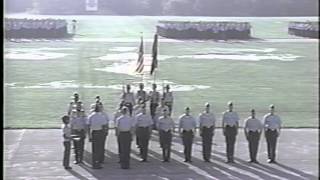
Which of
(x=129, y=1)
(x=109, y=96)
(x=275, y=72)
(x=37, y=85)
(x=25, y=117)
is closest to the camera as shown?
(x=25, y=117)

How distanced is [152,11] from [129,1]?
3.30 feet

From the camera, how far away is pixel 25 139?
11516 mm

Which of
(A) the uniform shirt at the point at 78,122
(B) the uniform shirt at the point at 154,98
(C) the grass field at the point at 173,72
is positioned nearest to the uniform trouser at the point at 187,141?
(A) the uniform shirt at the point at 78,122

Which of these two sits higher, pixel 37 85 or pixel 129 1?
pixel 129 1

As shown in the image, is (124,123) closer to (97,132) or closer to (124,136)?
(124,136)

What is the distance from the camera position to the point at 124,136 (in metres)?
9.28

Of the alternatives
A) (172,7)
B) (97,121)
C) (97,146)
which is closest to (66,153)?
(97,146)

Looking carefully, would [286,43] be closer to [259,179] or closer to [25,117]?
[25,117]

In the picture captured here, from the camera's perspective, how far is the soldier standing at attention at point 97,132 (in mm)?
9273

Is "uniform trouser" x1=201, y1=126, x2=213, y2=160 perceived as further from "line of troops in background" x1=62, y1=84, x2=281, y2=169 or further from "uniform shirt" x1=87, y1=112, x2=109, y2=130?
"uniform shirt" x1=87, y1=112, x2=109, y2=130

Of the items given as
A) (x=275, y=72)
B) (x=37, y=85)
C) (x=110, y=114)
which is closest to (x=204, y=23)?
(x=275, y=72)

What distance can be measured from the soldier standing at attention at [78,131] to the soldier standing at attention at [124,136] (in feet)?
1.79

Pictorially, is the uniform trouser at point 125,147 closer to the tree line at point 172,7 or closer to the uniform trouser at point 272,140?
the uniform trouser at point 272,140

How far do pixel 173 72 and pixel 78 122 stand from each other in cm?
1515
